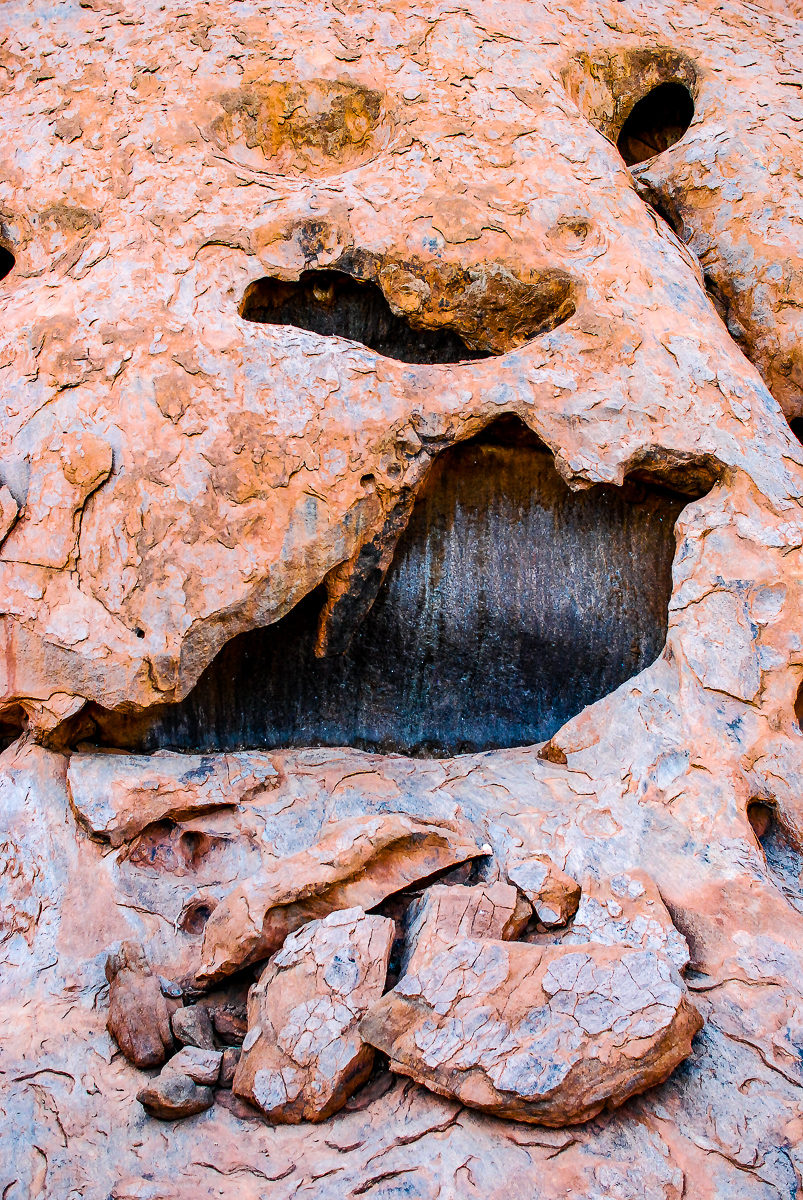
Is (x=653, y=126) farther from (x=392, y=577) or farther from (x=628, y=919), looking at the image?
(x=628, y=919)

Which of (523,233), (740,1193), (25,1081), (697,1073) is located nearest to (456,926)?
(697,1073)

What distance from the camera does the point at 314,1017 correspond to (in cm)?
163

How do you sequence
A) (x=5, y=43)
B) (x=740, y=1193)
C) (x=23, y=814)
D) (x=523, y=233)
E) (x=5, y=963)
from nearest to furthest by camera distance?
(x=740, y=1193)
(x=5, y=963)
(x=23, y=814)
(x=523, y=233)
(x=5, y=43)

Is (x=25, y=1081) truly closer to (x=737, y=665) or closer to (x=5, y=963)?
(x=5, y=963)

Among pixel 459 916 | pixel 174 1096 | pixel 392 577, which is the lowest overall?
pixel 174 1096

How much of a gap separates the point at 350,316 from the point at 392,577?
37.6 inches

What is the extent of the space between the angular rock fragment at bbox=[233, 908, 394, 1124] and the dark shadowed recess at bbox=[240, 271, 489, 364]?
73.7 inches

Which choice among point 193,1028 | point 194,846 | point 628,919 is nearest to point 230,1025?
point 193,1028

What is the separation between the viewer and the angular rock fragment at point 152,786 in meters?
2.18

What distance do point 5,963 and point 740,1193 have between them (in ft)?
5.49

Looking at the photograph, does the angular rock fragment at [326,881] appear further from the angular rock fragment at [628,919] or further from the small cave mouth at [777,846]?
the small cave mouth at [777,846]

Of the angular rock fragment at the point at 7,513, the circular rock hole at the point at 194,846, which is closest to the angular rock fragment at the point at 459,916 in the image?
the circular rock hole at the point at 194,846

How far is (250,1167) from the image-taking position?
58.1 inches

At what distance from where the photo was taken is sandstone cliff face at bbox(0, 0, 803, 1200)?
1.59 meters
